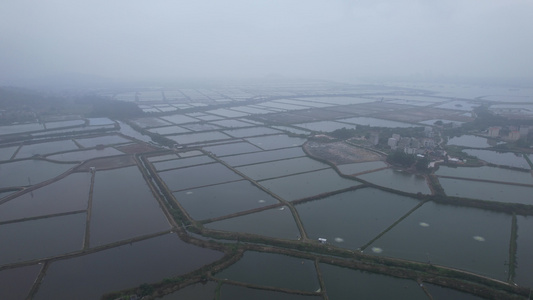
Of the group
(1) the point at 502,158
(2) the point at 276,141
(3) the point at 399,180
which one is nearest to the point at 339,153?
(3) the point at 399,180

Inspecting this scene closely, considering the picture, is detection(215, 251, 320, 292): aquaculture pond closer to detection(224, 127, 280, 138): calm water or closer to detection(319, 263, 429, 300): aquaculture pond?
detection(319, 263, 429, 300): aquaculture pond

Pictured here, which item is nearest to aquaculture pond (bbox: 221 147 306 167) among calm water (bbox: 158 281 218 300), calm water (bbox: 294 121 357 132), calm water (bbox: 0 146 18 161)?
calm water (bbox: 294 121 357 132)

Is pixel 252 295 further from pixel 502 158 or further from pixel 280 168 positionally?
pixel 502 158

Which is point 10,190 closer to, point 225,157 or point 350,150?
point 225,157

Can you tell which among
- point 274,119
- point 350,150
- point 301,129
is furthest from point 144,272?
point 274,119

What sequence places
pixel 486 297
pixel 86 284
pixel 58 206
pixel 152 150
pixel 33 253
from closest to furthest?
pixel 486 297 < pixel 86 284 < pixel 33 253 < pixel 58 206 < pixel 152 150

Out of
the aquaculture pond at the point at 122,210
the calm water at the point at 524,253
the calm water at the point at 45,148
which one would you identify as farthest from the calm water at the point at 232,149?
the calm water at the point at 524,253
